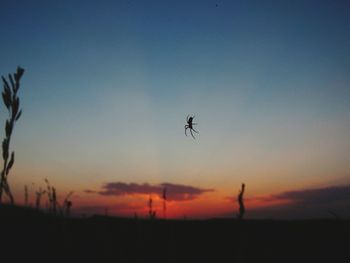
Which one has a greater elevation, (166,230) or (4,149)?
(4,149)

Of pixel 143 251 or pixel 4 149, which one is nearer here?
pixel 4 149

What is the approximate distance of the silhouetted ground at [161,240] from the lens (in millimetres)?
3850

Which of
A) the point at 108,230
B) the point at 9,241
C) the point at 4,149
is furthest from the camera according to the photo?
the point at 108,230

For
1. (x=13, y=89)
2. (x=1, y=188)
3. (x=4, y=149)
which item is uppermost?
(x=13, y=89)

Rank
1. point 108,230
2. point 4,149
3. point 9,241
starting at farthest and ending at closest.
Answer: point 108,230, point 9,241, point 4,149

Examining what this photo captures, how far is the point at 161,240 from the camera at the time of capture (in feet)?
14.1

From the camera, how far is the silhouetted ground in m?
3.85

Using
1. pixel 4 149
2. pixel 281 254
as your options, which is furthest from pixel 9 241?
pixel 281 254

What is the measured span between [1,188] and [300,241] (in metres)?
3.34

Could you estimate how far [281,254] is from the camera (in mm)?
4105

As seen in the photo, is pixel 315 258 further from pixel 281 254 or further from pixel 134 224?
pixel 134 224

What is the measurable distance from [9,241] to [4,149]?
0.99 m

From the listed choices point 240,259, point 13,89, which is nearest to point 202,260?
point 240,259

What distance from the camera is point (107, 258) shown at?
12.2ft
